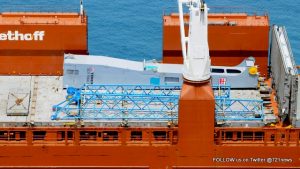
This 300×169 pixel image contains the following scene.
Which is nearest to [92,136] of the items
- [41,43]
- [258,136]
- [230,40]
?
[41,43]

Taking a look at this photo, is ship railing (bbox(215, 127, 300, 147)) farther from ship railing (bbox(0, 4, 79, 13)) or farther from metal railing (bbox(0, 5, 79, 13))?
ship railing (bbox(0, 4, 79, 13))

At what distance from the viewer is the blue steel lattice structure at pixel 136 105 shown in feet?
149

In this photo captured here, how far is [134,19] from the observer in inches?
3031

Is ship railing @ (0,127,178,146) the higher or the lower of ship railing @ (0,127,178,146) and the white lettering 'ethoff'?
the lower

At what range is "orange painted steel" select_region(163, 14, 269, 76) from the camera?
49.8 meters

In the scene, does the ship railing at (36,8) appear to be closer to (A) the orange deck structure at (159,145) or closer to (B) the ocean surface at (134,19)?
(B) the ocean surface at (134,19)

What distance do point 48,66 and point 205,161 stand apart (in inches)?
470

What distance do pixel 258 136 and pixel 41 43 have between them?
13730 millimetres

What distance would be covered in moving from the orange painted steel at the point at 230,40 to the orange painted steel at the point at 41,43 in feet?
15.8

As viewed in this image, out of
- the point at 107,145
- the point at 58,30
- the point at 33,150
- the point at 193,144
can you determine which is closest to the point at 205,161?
the point at 193,144

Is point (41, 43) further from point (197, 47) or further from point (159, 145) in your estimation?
point (197, 47)

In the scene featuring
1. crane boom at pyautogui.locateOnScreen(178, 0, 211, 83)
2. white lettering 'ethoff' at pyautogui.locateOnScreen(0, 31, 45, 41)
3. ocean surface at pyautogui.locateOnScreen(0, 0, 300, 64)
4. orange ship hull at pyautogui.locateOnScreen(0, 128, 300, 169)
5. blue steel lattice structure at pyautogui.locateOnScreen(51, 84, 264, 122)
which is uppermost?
ocean surface at pyautogui.locateOnScreen(0, 0, 300, 64)

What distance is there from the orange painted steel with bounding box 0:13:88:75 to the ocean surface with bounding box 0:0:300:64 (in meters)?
21.9

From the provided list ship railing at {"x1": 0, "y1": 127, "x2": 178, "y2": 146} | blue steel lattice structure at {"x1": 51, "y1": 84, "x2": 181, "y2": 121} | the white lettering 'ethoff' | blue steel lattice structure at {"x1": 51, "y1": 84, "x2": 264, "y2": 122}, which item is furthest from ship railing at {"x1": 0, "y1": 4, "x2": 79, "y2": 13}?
ship railing at {"x1": 0, "y1": 127, "x2": 178, "y2": 146}
